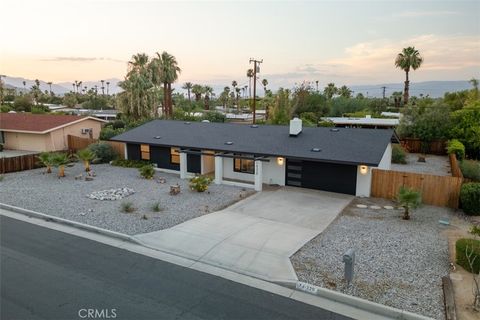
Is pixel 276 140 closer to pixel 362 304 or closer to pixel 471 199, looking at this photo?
pixel 471 199

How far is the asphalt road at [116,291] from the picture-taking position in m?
8.18

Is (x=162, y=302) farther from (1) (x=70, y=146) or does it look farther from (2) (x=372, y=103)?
(2) (x=372, y=103)

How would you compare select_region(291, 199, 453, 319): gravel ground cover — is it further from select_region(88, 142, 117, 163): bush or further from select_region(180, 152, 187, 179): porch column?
select_region(88, 142, 117, 163): bush

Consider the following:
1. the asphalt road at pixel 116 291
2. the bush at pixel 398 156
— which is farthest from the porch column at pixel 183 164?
the bush at pixel 398 156

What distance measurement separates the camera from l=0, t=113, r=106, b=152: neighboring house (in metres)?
31.4

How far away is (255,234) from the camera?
13180 mm

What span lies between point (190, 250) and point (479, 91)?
52.9 meters

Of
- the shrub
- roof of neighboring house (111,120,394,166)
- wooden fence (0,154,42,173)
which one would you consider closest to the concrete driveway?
roof of neighboring house (111,120,394,166)

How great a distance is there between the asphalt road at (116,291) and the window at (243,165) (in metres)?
11.3

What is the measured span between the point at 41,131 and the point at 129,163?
33.8ft

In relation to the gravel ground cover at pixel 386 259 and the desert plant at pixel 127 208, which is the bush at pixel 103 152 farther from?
the gravel ground cover at pixel 386 259

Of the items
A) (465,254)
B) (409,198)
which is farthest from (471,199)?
(465,254)

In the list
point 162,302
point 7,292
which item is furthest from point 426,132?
point 7,292

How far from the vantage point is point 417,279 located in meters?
9.81
